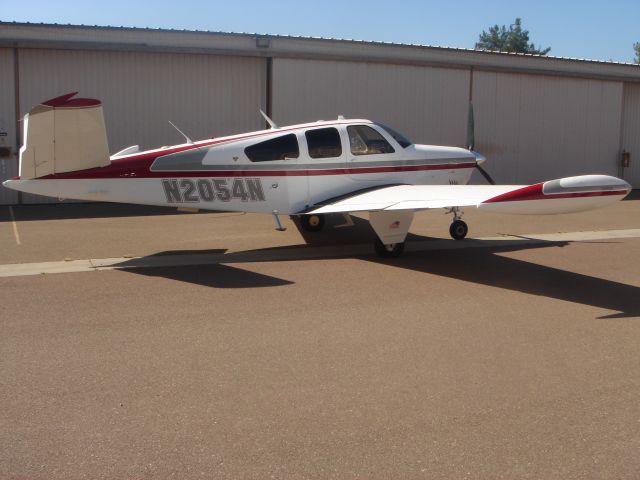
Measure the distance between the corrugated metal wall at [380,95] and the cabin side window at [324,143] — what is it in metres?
8.52

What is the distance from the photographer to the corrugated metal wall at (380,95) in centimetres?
1989

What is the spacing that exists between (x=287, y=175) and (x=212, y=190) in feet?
4.07

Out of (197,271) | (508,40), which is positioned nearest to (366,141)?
(197,271)

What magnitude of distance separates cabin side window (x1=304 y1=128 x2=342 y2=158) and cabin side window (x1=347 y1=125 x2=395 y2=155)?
0.25m

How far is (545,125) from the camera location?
24.0 m

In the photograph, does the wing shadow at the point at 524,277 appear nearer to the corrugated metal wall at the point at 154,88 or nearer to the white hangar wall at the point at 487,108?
the corrugated metal wall at the point at 154,88

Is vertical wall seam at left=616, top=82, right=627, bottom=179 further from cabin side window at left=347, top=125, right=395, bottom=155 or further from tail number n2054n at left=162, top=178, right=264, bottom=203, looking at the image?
tail number n2054n at left=162, top=178, right=264, bottom=203

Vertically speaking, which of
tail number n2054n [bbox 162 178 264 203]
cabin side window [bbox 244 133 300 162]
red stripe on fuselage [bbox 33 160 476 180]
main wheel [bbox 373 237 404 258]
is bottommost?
main wheel [bbox 373 237 404 258]

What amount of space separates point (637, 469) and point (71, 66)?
56.2ft

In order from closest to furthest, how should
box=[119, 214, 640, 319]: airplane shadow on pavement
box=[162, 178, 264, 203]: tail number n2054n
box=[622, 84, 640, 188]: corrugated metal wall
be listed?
box=[119, 214, 640, 319]: airplane shadow on pavement < box=[162, 178, 264, 203]: tail number n2054n < box=[622, 84, 640, 188]: corrugated metal wall

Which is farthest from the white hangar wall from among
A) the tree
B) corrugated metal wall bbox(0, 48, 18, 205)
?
the tree

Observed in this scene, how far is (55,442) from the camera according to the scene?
4.29 metres

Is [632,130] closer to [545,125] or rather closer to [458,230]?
[545,125]

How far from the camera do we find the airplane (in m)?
9.30
